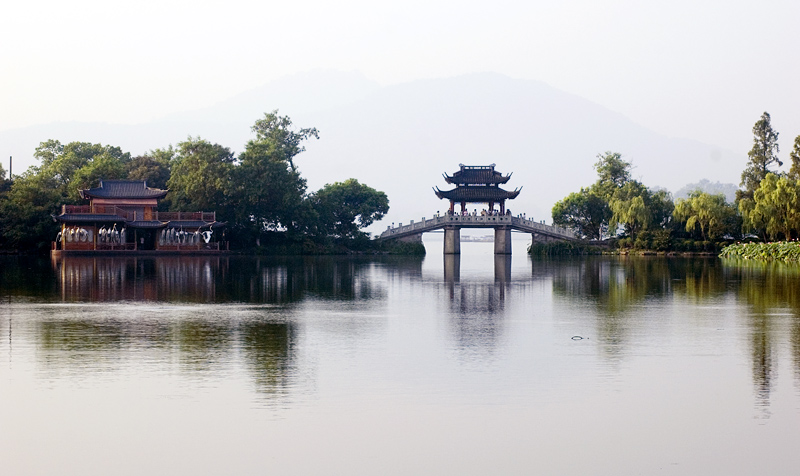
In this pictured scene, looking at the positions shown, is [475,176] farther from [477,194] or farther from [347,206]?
[347,206]

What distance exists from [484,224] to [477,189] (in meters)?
6.85

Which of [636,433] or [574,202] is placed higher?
[574,202]

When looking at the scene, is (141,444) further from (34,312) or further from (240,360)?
(34,312)

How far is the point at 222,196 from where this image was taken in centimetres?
7425

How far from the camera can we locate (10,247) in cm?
7031

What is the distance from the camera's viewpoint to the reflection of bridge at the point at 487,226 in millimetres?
78375

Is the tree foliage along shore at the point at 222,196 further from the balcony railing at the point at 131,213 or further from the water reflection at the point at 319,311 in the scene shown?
the water reflection at the point at 319,311

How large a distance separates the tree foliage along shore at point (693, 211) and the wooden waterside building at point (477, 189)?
20.9 feet

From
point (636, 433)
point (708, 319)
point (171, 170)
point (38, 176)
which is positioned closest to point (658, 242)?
point (171, 170)

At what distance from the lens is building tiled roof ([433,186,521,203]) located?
83.7m

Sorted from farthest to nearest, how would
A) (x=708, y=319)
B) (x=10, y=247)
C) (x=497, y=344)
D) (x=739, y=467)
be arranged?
(x=10, y=247) < (x=708, y=319) < (x=497, y=344) < (x=739, y=467)

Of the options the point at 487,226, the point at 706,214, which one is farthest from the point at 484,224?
the point at 706,214

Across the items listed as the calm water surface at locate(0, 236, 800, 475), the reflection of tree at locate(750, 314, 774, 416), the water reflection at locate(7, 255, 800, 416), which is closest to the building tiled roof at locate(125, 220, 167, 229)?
the water reflection at locate(7, 255, 800, 416)

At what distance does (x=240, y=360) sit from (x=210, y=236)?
5760 centimetres
